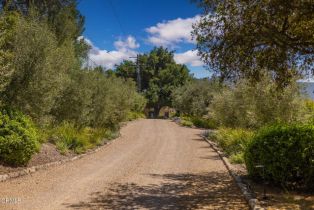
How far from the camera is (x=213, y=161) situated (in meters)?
15.8

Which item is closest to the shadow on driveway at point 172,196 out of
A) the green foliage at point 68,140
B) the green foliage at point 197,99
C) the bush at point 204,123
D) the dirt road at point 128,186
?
the dirt road at point 128,186

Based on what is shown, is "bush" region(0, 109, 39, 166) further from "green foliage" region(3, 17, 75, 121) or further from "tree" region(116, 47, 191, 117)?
"tree" region(116, 47, 191, 117)

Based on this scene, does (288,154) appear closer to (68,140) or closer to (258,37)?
(258,37)

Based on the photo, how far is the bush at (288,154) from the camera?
891 centimetres

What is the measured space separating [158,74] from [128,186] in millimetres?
62153

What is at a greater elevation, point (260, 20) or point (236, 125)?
point (260, 20)

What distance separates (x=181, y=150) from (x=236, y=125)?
7385mm

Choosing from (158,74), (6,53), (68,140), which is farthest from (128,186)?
(158,74)

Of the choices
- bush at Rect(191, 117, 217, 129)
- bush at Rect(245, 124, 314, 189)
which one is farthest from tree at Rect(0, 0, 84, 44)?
bush at Rect(245, 124, 314, 189)

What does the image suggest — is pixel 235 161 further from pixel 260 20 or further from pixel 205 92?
pixel 205 92

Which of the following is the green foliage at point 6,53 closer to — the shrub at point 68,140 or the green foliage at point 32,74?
the green foliage at point 32,74

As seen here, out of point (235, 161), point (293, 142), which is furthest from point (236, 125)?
point (293, 142)

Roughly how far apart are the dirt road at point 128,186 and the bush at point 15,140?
2.41ft

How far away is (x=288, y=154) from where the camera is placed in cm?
902
